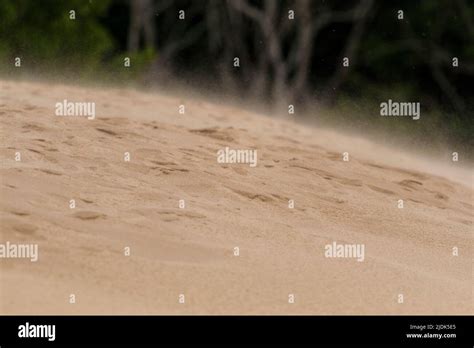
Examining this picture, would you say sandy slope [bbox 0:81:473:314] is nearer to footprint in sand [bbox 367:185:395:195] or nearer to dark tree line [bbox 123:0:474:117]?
footprint in sand [bbox 367:185:395:195]

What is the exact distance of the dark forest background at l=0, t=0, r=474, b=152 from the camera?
21.7 meters

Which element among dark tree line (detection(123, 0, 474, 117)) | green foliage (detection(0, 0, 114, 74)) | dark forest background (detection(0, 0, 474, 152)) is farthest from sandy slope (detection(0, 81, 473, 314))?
dark tree line (detection(123, 0, 474, 117))

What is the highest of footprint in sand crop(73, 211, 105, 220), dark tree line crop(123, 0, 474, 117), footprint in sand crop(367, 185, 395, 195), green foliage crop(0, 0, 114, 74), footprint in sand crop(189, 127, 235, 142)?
dark tree line crop(123, 0, 474, 117)

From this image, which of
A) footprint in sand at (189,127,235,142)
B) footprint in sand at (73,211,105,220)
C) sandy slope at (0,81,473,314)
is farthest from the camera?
footprint in sand at (189,127,235,142)

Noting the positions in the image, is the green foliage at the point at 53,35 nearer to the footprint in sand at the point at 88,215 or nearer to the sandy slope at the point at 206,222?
the sandy slope at the point at 206,222

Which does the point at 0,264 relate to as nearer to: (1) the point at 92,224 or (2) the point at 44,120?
(1) the point at 92,224

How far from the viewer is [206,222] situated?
5.92m

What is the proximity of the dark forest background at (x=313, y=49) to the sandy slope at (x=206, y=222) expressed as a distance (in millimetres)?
11000

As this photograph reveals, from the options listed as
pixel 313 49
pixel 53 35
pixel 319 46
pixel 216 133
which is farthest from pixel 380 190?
pixel 319 46

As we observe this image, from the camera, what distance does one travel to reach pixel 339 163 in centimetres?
866

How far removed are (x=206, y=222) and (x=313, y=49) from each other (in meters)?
19.1

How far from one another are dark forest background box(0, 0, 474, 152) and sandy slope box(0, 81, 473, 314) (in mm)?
11000

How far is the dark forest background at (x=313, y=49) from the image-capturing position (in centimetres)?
2170
